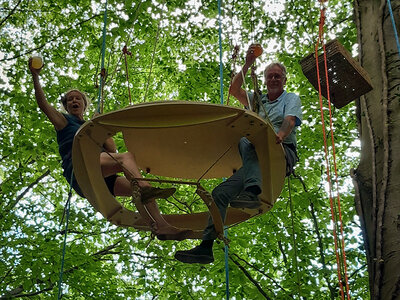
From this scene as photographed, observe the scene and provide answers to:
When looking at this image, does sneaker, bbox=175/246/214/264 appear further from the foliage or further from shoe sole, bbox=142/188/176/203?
the foliage

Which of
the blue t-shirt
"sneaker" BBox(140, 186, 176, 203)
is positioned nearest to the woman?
"sneaker" BBox(140, 186, 176, 203)

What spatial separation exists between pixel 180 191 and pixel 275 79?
332cm

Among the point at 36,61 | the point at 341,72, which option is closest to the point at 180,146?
the point at 36,61

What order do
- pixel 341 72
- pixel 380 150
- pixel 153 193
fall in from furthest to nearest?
pixel 341 72, pixel 380 150, pixel 153 193

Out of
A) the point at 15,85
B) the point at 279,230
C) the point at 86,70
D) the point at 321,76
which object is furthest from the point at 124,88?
the point at 321,76

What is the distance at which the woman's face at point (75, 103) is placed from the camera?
3.29 meters

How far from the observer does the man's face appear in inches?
124

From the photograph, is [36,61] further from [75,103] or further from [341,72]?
[341,72]

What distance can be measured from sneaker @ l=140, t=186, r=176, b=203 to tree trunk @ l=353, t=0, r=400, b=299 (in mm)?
1160

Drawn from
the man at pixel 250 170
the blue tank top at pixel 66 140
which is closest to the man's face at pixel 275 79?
the man at pixel 250 170

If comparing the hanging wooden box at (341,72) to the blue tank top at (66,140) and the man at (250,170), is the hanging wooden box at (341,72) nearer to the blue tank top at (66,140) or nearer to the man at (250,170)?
the man at (250,170)

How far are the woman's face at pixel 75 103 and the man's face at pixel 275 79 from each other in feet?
3.75

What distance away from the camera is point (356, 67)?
3221 millimetres

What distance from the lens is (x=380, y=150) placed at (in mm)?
3139
